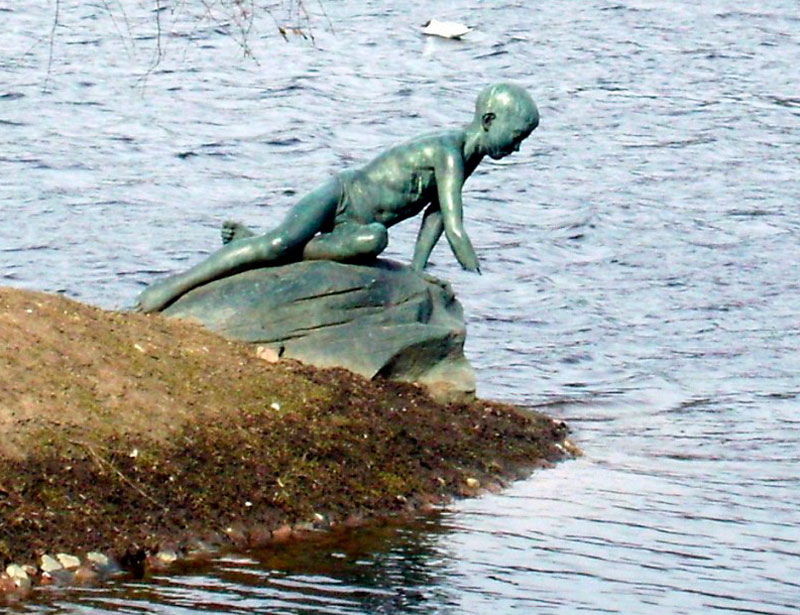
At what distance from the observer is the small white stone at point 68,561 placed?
7934 millimetres

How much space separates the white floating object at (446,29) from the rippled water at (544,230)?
0.26m

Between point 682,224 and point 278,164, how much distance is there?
4532 millimetres

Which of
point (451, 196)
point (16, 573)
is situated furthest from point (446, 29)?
point (16, 573)

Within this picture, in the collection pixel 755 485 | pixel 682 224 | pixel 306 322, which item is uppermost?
pixel 306 322

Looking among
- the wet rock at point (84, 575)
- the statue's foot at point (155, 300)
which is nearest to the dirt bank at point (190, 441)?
the wet rock at point (84, 575)

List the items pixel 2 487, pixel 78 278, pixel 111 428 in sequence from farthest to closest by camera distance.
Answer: pixel 78 278 → pixel 111 428 → pixel 2 487

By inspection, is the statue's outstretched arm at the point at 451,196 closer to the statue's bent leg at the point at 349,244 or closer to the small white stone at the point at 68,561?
the statue's bent leg at the point at 349,244

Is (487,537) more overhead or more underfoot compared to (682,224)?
more overhead

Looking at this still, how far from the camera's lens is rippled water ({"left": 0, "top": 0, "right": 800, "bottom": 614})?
336 inches

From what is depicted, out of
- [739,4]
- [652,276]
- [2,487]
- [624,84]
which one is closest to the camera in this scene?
[2,487]

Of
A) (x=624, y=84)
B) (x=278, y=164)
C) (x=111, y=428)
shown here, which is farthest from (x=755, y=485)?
(x=624, y=84)

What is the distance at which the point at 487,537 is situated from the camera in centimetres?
902

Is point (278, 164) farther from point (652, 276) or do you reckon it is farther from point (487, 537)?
point (487, 537)

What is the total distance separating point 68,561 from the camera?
26.1 ft
